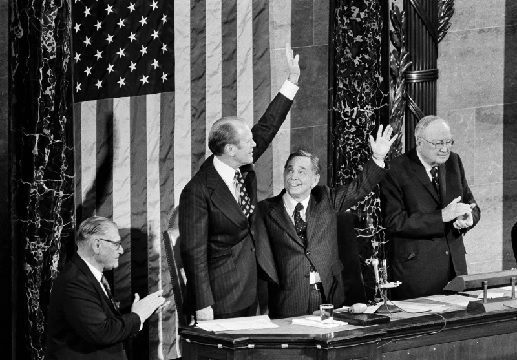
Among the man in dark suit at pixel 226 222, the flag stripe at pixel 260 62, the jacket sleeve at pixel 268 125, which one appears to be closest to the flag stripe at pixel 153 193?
the flag stripe at pixel 260 62

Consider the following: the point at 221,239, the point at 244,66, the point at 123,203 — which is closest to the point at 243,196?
the point at 221,239

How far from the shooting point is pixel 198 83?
8.14 m

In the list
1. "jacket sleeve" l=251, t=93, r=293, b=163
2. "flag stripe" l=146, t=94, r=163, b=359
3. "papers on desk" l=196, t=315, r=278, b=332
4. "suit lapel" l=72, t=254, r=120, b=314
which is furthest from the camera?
"flag stripe" l=146, t=94, r=163, b=359

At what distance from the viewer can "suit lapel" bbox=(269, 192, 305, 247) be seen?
6531 millimetres

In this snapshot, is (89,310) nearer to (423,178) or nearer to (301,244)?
(301,244)

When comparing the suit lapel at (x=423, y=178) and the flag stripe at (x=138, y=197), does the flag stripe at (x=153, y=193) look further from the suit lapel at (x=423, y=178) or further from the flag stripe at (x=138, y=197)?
the suit lapel at (x=423, y=178)

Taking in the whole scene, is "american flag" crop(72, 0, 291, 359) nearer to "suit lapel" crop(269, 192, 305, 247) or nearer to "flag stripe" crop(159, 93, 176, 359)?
"flag stripe" crop(159, 93, 176, 359)

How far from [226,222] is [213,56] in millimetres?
1933

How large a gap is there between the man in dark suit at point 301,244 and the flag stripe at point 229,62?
1627 mm

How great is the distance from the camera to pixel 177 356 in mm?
8180

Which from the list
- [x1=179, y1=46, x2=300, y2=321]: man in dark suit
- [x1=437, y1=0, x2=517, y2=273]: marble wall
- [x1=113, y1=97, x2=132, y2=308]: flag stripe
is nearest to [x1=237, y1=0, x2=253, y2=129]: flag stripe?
[x1=113, y1=97, x2=132, y2=308]: flag stripe

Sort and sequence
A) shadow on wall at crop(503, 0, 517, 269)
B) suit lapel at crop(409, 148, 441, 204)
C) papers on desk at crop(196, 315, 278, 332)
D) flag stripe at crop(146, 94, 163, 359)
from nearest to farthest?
papers on desk at crop(196, 315, 278, 332) → suit lapel at crop(409, 148, 441, 204) → flag stripe at crop(146, 94, 163, 359) → shadow on wall at crop(503, 0, 517, 269)

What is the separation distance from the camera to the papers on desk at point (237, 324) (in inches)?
224

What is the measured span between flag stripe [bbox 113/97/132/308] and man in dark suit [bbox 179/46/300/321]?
147cm
